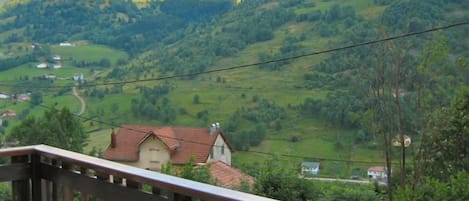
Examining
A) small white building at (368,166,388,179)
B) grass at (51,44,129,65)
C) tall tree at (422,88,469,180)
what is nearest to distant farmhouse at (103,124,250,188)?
small white building at (368,166,388,179)

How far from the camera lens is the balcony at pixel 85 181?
1.16m

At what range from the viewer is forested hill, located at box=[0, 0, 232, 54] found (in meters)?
50.1

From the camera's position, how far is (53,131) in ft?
57.4

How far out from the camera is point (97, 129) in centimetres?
2955

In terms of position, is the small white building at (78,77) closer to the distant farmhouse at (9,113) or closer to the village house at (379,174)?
the distant farmhouse at (9,113)

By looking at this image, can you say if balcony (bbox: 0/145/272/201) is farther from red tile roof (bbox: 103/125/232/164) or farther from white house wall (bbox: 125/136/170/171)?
white house wall (bbox: 125/136/170/171)

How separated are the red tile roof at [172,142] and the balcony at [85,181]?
48.5ft

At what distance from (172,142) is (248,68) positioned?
21.7m

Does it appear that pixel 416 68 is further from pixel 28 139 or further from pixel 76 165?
pixel 28 139

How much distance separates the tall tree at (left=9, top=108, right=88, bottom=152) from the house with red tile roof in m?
1.28

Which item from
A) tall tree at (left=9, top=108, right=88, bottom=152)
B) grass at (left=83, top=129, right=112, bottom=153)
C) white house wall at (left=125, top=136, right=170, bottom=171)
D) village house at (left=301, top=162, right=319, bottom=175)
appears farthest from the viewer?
grass at (left=83, top=129, right=112, bottom=153)

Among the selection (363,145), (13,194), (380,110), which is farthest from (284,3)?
(13,194)

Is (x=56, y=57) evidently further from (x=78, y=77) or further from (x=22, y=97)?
(x=22, y=97)

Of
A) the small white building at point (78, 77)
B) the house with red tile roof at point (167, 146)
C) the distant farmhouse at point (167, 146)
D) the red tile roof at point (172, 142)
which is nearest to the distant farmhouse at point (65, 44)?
the small white building at point (78, 77)
